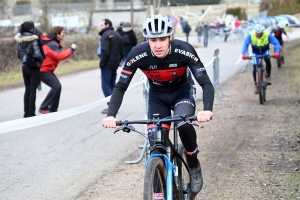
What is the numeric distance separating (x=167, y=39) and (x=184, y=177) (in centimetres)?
146

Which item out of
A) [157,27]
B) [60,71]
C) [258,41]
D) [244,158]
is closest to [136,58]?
[157,27]

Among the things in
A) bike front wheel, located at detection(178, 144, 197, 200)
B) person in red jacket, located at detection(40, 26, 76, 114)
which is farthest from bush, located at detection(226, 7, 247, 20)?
bike front wheel, located at detection(178, 144, 197, 200)

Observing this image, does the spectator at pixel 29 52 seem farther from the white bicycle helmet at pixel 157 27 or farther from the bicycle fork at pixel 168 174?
the bicycle fork at pixel 168 174

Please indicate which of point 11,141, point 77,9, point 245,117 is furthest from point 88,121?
point 77,9

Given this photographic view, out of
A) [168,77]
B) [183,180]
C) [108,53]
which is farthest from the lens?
[108,53]

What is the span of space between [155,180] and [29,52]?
7621mm

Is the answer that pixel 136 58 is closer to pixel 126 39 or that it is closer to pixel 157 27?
pixel 157 27

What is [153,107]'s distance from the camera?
5797 millimetres

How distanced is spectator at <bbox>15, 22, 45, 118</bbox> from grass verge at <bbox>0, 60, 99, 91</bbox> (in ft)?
21.2

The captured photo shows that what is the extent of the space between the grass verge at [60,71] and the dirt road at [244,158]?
7.68 m

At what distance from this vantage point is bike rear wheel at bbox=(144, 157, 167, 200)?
4.77 meters

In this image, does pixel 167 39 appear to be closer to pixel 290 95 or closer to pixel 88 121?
pixel 88 121

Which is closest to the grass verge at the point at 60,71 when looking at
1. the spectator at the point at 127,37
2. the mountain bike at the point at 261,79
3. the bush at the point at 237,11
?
the spectator at the point at 127,37

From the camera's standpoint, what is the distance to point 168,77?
5.70 meters
